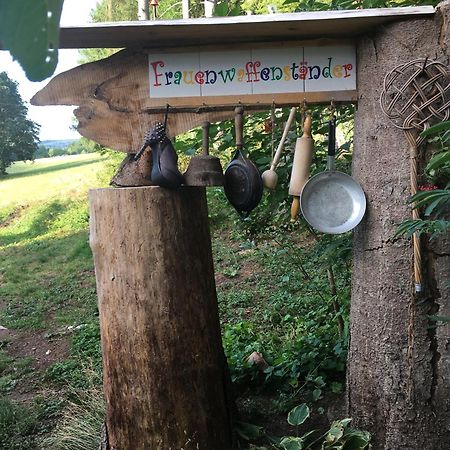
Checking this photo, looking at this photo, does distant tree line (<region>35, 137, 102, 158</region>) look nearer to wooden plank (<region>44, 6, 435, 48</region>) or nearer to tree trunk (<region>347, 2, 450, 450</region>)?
wooden plank (<region>44, 6, 435, 48</region>)

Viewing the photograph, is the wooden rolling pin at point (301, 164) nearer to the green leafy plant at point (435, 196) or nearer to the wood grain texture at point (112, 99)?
the wood grain texture at point (112, 99)

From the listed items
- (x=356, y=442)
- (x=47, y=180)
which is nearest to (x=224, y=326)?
(x=356, y=442)

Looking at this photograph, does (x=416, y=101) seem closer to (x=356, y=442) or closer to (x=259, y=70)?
(x=259, y=70)

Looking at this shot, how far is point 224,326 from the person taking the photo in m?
4.53

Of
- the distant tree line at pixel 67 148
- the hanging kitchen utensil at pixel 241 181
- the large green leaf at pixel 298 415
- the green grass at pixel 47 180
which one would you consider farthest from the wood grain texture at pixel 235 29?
the green grass at pixel 47 180

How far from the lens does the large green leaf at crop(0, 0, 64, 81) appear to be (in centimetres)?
29

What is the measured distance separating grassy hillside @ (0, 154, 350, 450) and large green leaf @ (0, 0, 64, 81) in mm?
2380

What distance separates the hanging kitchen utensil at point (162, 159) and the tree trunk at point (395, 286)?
0.72 m

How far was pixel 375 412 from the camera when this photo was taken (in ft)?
7.47

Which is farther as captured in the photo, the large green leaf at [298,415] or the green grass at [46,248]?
the green grass at [46,248]

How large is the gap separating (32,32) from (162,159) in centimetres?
190

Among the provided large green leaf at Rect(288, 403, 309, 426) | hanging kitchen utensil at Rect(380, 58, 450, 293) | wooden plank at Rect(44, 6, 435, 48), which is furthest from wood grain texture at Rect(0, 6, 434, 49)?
large green leaf at Rect(288, 403, 309, 426)

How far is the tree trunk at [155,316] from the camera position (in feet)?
7.39

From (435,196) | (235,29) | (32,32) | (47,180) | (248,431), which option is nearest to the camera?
(32,32)
